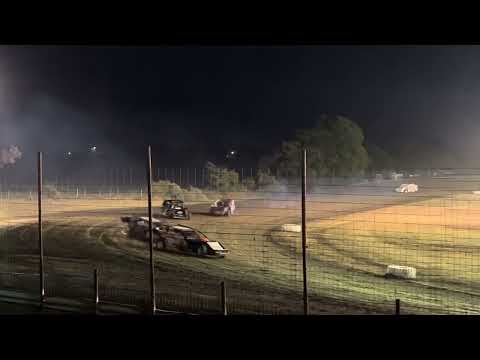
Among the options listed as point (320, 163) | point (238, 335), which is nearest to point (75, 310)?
point (238, 335)

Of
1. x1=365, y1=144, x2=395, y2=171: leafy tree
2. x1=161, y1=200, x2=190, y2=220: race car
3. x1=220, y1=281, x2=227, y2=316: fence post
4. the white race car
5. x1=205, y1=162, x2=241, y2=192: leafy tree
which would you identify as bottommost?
x1=220, y1=281, x2=227, y2=316: fence post

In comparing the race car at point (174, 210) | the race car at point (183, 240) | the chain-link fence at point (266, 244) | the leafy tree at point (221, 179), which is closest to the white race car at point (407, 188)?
the chain-link fence at point (266, 244)

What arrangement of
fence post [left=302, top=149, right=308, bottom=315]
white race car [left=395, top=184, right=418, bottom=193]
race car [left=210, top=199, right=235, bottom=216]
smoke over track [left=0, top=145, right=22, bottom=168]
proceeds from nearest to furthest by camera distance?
fence post [left=302, top=149, right=308, bottom=315], white race car [left=395, top=184, right=418, bottom=193], race car [left=210, top=199, right=235, bottom=216], smoke over track [left=0, top=145, right=22, bottom=168]

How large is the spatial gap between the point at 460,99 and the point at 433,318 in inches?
53.2

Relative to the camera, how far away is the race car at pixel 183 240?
370cm

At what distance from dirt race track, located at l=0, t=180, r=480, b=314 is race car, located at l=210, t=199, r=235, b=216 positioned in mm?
47

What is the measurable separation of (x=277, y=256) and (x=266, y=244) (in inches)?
4.4

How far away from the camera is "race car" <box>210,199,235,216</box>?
145 inches

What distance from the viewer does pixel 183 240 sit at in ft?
12.2

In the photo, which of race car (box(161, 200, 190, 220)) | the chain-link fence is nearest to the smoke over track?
the chain-link fence

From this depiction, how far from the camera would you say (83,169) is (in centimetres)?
390

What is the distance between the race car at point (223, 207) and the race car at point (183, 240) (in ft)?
0.57

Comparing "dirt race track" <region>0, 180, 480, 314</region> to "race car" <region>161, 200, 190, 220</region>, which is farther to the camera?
"race car" <region>161, 200, 190, 220</region>

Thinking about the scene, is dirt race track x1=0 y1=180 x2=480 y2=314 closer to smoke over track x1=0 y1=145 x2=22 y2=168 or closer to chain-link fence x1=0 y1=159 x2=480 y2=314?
chain-link fence x1=0 y1=159 x2=480 y2=314
